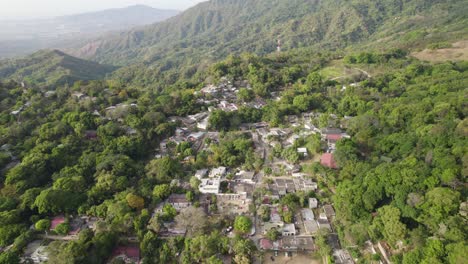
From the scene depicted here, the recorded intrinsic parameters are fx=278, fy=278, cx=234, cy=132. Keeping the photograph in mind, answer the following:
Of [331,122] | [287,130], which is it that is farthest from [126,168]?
[331,122]

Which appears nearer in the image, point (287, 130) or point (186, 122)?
point (287, 130)

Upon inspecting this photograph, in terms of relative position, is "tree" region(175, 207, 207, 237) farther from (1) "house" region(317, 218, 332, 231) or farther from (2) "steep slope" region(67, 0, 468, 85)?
(2) "steep slope" region(67, 0, 468, 85)

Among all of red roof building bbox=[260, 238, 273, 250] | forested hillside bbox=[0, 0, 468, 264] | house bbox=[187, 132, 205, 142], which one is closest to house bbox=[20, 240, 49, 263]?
forested hillside bbox=[0, 0, 468, 264]

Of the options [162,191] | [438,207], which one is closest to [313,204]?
[438,207]

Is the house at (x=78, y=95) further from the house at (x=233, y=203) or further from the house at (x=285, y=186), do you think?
the house at (x=285, y=186)

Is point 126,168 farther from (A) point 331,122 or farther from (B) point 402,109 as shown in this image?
(B) point 402,109

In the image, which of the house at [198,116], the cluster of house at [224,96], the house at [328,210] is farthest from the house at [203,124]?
the house at [328,210]
